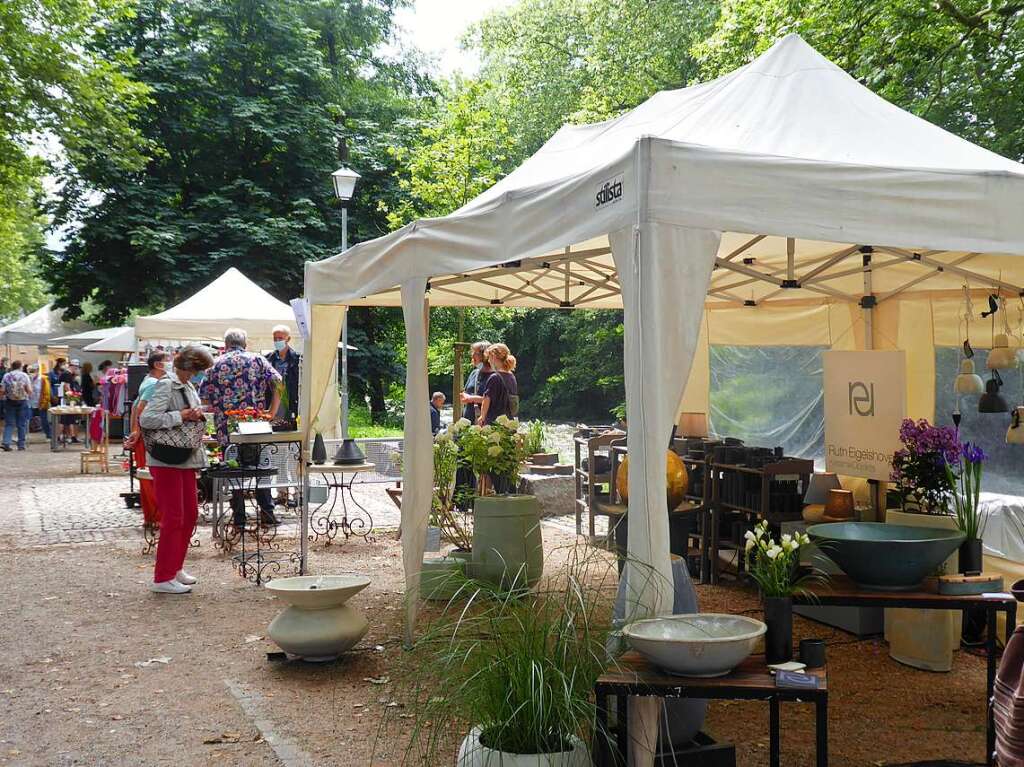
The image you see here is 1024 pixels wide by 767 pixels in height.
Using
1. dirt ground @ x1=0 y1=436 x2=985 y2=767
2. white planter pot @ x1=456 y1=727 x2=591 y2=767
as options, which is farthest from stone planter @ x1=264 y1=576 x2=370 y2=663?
white planter pot @ x1=456 y1=727 x2=591 y2=767

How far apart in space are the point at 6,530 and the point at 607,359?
22.7m

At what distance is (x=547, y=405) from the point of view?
33.4 m

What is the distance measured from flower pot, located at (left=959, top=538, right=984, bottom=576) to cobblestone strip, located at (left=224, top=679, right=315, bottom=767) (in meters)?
2.80

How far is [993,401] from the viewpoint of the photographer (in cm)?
623

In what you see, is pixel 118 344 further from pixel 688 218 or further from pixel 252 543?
pixel 688 218

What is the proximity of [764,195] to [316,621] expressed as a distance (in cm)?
326

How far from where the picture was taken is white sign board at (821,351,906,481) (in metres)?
5.89

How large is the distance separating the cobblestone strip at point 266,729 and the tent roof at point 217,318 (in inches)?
301

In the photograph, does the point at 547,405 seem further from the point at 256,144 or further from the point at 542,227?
the point at 542,227

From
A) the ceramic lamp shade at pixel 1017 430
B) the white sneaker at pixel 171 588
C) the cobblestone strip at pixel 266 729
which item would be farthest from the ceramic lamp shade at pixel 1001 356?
the white sneaker at pixel 171 588

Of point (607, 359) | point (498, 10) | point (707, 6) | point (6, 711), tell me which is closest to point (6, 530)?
point (6, 711)

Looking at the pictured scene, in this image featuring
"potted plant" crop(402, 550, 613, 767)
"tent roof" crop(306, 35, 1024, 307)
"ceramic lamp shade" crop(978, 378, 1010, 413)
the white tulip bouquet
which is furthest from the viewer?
"ceramic lamp shade" crop(978, 378, 1010, 413)

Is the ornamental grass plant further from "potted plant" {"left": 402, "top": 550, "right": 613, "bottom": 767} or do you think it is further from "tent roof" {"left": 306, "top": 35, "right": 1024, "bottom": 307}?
"tent roof" {"left": 306, "top": 35, "right": 1024, "bottom": 307}

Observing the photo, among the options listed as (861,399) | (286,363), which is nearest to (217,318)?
(286,363)
